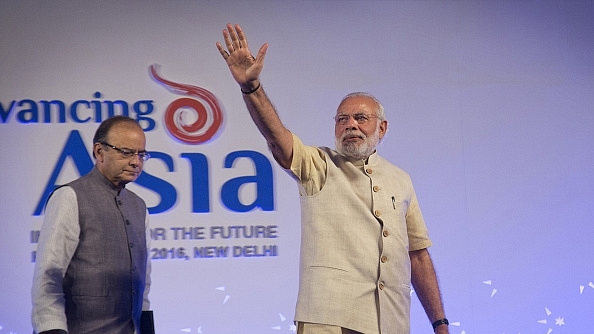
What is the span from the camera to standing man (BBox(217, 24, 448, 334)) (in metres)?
2.48

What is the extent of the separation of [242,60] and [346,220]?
0.63 m

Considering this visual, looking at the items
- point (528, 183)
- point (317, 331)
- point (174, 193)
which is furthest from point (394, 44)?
point (317, 331)

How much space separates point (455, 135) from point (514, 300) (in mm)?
1056

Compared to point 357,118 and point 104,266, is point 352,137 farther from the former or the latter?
point 104,266

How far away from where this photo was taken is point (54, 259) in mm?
2498

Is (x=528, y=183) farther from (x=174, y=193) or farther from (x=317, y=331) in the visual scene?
(x=317, y=331)

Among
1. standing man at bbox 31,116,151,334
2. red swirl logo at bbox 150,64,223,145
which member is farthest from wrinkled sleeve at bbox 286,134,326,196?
red swirl logo at bbox 150,64,223,145

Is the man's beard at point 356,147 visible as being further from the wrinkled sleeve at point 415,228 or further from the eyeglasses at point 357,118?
the wrinkled sleeve at point 415,228

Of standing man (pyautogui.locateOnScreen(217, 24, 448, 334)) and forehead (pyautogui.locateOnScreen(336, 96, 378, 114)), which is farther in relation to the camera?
forehead (pyautogui.locateOnScreen(336, 96, 378, 114))

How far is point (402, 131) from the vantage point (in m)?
4.91

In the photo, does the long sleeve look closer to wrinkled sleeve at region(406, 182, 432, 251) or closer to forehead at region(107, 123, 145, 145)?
forehead at region(107, 123, 145, 145)

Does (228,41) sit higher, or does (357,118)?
(228,41)

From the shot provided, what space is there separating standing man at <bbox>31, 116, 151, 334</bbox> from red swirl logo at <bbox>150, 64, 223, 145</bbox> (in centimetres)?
182

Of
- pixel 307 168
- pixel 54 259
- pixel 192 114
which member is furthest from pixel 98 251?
pixel 192 114
